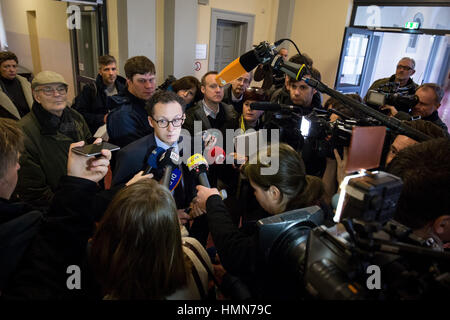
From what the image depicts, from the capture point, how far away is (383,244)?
0.65 metres

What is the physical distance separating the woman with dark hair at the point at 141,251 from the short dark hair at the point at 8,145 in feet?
1.31

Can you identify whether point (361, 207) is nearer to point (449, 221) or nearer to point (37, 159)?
point (449, 221)

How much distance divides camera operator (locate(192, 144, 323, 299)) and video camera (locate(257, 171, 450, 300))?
0.76 ft

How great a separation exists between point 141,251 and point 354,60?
5702mm

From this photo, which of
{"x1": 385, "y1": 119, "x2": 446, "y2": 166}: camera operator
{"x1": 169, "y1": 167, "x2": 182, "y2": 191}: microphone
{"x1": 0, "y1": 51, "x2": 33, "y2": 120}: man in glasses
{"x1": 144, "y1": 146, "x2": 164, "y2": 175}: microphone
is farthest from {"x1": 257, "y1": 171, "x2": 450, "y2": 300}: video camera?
{"x1": 0, "y1": 51, "x2": 33, "y2": 120}: man in glasses

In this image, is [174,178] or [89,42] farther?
[89,42]

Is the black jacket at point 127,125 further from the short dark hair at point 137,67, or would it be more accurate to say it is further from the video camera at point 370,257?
the video camera at point 370,257

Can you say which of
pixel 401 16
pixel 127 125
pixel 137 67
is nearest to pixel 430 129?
pixel 127 125

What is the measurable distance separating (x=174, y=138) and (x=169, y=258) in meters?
1.02

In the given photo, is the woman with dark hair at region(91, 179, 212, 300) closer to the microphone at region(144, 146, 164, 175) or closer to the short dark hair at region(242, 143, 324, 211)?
the short dark hair at region(242, 143, 324, 211)

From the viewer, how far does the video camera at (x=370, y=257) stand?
61cm

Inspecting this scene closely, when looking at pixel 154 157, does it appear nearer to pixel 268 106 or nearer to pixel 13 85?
pixel 268 106

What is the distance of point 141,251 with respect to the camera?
2.65ft

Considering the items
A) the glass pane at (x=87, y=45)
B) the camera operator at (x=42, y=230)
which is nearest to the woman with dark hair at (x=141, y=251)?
the camera operator at (x=42, y=230)
